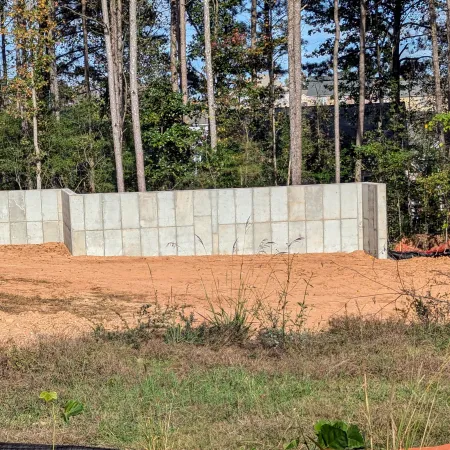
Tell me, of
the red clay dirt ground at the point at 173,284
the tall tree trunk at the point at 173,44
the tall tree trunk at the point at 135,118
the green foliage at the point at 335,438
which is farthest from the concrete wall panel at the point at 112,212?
the green foliage at the point at 335,438

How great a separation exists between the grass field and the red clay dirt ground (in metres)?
1.03

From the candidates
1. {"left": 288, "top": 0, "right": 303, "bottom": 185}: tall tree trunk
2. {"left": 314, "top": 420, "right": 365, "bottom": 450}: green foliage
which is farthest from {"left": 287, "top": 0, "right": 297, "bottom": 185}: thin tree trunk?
{"left": 314, "top": 420, "right": 365, "bottom": 450}: green foliage

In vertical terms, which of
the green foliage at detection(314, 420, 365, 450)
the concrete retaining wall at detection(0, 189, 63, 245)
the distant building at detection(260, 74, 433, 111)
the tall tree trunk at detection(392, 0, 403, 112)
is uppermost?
the tall tree trunk at detection(392, 0, 403, 112)

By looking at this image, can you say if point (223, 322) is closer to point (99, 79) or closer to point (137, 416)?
point (137, 416)

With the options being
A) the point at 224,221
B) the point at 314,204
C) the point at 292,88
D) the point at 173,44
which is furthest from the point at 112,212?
the point at 173,44

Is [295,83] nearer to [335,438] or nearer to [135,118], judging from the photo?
[135,118]

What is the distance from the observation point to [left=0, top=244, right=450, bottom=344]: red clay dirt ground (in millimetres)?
10242

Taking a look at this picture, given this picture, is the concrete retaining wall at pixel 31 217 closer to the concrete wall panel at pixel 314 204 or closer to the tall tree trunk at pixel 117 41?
the concrete wall panel at pixel 314 204

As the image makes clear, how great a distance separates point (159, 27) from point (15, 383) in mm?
32542

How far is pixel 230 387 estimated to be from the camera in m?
6.61

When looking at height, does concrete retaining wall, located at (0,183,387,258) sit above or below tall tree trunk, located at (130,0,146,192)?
below

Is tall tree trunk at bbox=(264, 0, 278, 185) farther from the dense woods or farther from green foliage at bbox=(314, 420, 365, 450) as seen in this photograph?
green foliage at bbox=(314, 420, 365, 450)

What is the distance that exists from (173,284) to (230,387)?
7.11m

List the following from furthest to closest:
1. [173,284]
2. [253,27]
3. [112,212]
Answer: [253,27] < [112,212] < [173,284]
